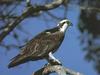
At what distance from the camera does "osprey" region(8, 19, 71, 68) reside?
151cm

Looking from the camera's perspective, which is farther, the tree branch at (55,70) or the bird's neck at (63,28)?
the bird's neck at (63,28)

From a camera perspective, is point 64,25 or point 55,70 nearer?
point 55,70

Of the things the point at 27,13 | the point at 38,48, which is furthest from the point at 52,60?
the point at 27,13

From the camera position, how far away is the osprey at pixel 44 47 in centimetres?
151

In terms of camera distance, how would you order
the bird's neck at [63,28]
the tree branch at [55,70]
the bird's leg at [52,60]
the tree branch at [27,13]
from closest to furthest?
1. the tree branch at [55,70]
2. the bird's leg at [52,60]
3. the bird's neck at [63,28]
4. the tree branch at [27,13]

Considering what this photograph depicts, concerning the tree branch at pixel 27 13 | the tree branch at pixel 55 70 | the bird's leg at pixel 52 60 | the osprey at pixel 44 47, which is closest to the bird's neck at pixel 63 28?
the osprey at pixel 44 47

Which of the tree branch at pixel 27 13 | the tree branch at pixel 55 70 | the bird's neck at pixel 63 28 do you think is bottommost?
the tree branch at pixel 55 70

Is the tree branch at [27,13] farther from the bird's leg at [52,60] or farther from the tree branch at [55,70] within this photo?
the tree branch at [55,70]

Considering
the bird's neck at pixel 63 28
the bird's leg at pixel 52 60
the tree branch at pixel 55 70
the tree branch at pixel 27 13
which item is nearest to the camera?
the tree branch at pixel 55 70

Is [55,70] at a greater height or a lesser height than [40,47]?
lesser

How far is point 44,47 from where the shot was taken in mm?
1646

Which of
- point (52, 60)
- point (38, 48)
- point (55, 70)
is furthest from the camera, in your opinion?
point (38, 48)

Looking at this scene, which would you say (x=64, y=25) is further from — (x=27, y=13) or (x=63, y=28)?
(x=27, y=13)

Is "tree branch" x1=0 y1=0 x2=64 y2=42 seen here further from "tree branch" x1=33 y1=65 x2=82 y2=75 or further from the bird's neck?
"tree branch" x1=33 y1=65 x2=82 y2=75
